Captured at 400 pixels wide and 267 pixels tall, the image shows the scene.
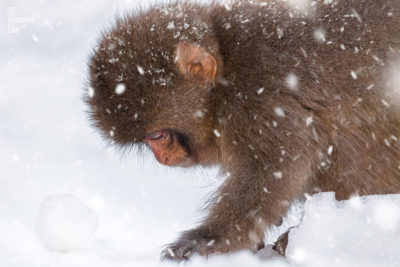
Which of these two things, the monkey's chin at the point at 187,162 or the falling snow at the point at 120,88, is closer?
the falling snow at the point at 120,88

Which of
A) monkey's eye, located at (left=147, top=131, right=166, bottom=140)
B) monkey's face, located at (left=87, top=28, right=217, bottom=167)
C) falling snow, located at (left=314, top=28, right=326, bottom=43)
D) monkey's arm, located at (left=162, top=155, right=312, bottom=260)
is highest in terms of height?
monkey's face, located at (left=87, top=28, right=217, bottom=167)

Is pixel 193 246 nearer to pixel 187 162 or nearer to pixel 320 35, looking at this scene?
pixel 187 162

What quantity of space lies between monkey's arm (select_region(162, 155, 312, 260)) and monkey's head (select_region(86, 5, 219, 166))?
425 mm

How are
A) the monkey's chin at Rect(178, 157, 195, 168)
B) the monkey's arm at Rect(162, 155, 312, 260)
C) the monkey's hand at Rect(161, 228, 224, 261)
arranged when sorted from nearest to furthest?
the monkey's hand at Rect(161, 228, 224, 261), the monkey's arm at Rect(162, 155, 312, 260), the monkey's chin at Rect(178, 157, 195, 168)

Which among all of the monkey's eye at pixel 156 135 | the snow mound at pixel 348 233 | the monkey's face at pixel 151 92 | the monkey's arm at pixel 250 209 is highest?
the monkey's face at pixel 151 92

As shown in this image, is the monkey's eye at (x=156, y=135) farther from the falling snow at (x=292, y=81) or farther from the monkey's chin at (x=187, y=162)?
the falling snow at (x=292, y=81)

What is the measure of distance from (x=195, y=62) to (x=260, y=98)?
43 cm

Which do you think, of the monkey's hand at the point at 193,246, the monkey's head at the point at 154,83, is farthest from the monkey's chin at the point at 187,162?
the monkey's hand at the point at 193,246

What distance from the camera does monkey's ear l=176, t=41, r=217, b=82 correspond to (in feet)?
11.5

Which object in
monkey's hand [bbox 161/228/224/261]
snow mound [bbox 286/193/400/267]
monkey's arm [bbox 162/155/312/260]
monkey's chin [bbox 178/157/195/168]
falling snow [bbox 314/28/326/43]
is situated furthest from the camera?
monkey's chin [bbox 178/157/195/168]

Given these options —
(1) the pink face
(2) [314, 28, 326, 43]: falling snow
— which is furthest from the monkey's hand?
(2) [314, 28, 326, 43]: falling snow

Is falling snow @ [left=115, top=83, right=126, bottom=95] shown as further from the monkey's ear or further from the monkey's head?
the monkey's ear

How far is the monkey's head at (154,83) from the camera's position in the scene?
11.6 feet

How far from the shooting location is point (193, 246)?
3395 millimetres
